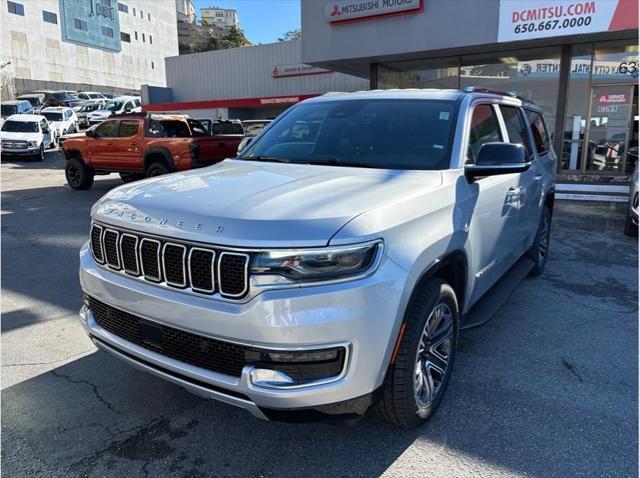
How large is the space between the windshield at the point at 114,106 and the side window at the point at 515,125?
3217 cm

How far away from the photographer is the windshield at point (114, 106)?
32.3m

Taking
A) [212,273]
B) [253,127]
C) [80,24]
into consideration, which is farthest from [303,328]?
[80,24]

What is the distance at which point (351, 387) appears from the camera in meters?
2.24

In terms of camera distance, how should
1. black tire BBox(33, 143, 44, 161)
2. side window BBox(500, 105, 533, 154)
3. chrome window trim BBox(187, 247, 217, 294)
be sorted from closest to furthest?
chrome window trim BBox(187, 247, 217, 294) → side window BBox(500, 105, 533, 154) → black tire BBox(33, 143, 44, 161)

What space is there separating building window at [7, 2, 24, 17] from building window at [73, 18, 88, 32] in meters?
7.45

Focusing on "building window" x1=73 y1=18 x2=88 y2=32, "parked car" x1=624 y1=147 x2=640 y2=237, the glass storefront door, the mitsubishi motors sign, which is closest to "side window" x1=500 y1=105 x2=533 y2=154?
"parked car" x1=624 y1=147 x2=640 y2=237

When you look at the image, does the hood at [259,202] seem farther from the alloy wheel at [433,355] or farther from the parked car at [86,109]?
the parked car at [86,109]

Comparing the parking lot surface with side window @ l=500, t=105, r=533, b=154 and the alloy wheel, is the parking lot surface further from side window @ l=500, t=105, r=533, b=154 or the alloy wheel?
side window @ l=500, t=105, r=533, b=154

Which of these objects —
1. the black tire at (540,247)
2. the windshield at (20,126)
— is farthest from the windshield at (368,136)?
the windshield at (20,126)

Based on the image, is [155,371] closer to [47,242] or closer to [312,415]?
[312,415]

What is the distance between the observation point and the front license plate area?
2.52 metres

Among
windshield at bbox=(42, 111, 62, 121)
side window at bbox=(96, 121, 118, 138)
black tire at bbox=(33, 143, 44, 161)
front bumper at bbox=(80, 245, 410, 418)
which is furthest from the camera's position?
windshield at bbox=(42, 111, 62, 121)

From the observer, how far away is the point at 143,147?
11.7 metres

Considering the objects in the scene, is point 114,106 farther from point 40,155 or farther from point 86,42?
point 86,42
